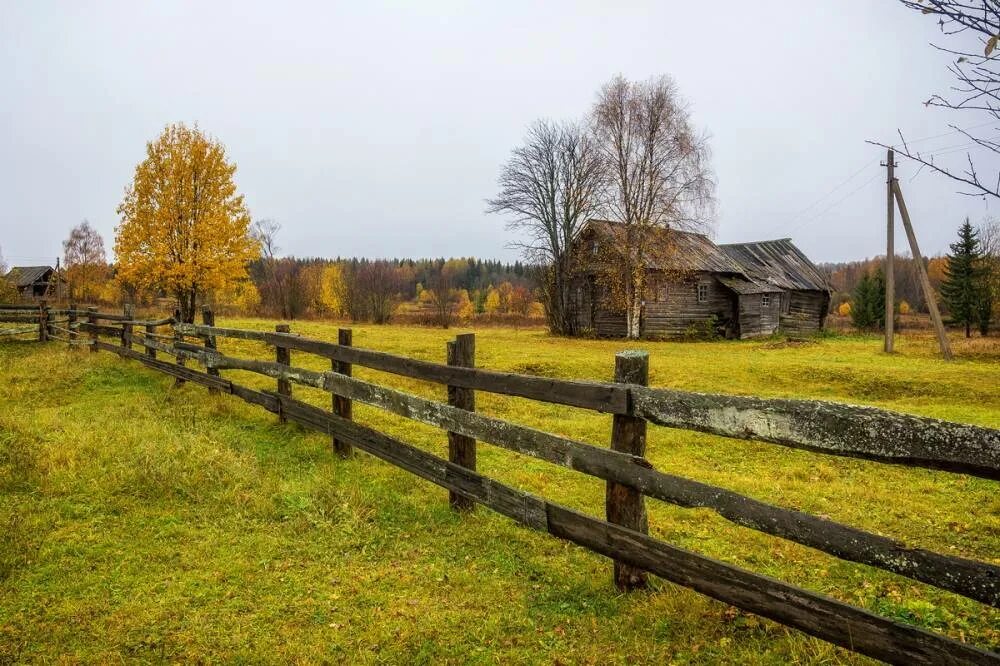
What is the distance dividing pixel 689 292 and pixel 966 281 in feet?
88.6

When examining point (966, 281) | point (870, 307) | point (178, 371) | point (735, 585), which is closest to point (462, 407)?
point (735, 585)

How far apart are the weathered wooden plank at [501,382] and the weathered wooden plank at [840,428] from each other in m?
0.31

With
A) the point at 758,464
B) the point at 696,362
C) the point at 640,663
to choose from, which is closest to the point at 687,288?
the point at 696,362

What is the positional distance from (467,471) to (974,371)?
59.2 feet

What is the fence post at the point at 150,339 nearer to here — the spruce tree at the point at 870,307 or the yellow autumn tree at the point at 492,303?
the spruce tree at the point at 870,307

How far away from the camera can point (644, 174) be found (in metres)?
28.8

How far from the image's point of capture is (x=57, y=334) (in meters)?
17.6

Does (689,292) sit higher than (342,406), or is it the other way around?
(689,292)

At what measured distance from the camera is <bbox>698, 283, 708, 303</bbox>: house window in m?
32.2

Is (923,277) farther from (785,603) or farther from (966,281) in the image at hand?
(966,281)

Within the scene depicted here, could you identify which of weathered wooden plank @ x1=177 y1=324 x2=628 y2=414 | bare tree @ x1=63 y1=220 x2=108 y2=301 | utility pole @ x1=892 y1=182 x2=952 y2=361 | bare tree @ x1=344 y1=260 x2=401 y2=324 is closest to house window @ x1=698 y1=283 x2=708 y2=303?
utility pole @ x1=892 y1=182 x2=952 y2=361

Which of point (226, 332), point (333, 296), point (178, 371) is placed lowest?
point (178, 371)

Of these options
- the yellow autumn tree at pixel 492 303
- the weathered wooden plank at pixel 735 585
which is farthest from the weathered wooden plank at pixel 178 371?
the yellow autumn tree at pixel 492 303

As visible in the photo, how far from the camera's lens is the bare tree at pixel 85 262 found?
206ft
